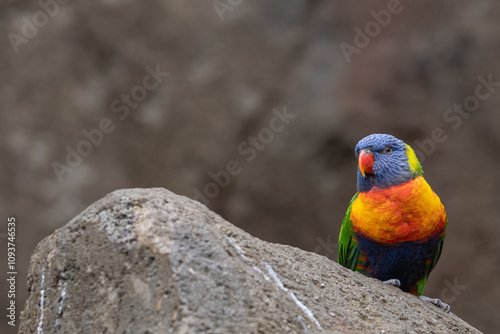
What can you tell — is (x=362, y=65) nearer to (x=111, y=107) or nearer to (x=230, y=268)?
(x=111, y=107)

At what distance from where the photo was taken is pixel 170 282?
1639mm

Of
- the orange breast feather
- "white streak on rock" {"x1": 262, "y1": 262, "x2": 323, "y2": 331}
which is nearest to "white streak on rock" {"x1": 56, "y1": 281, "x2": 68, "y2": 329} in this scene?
"white streak on rock" {"x1": 262, "y1": 262, "x2": 323, "y2": 331}

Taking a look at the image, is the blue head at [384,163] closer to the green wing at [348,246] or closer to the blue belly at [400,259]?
the green wing at [348,246]

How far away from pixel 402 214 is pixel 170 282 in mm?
1607

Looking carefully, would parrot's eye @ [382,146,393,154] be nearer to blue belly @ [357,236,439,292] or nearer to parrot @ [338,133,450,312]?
parrot @ [338,133,450,312]

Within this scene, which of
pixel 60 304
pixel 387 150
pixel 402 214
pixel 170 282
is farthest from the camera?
pixel 387 150

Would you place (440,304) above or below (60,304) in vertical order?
below

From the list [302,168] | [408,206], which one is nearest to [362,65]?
[302,168]

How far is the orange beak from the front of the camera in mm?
2941

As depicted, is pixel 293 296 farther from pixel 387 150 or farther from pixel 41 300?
pixel 387 150

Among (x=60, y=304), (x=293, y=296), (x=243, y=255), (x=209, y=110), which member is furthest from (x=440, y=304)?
(x=209, y=110)

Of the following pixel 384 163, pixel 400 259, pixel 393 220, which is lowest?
pixel 400 259

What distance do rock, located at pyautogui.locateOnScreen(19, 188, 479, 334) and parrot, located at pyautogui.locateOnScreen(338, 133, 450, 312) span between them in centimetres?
72

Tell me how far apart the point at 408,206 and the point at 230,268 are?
1387 mm
